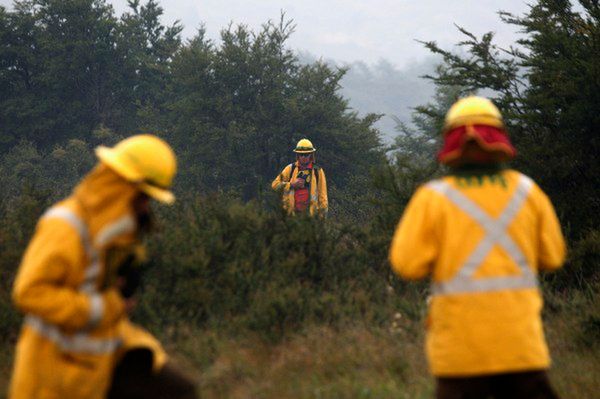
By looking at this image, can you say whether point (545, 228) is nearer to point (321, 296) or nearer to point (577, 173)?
point (321, 296)

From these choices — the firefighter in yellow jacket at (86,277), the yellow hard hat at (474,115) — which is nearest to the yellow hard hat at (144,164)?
the firefighter in yellow jacket at (86,277)

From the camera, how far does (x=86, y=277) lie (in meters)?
2.94

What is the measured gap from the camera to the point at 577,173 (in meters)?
8.72

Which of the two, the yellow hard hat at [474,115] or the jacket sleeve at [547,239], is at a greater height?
the yellow hard hat at [474,115]

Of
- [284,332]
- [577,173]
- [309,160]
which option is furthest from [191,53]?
[284,332]

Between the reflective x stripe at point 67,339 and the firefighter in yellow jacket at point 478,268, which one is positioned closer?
the reflective x stripe at point 67,339

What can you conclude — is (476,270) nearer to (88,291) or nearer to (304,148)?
(88,291)

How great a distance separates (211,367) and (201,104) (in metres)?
14.9

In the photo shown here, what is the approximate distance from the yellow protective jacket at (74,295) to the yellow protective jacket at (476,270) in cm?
125

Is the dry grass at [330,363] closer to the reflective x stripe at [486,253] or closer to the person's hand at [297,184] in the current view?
the reflective x stripe at [486,253]

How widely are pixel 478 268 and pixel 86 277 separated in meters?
1.68

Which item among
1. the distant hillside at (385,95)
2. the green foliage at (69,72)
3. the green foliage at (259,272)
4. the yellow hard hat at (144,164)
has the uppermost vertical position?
the distant hillside at (385,95)

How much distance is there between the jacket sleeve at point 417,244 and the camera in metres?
3.19

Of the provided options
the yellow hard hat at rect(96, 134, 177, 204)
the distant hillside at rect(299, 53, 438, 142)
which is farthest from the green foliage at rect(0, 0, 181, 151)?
the distant hillside at rect(299, 53, 438, 142)
